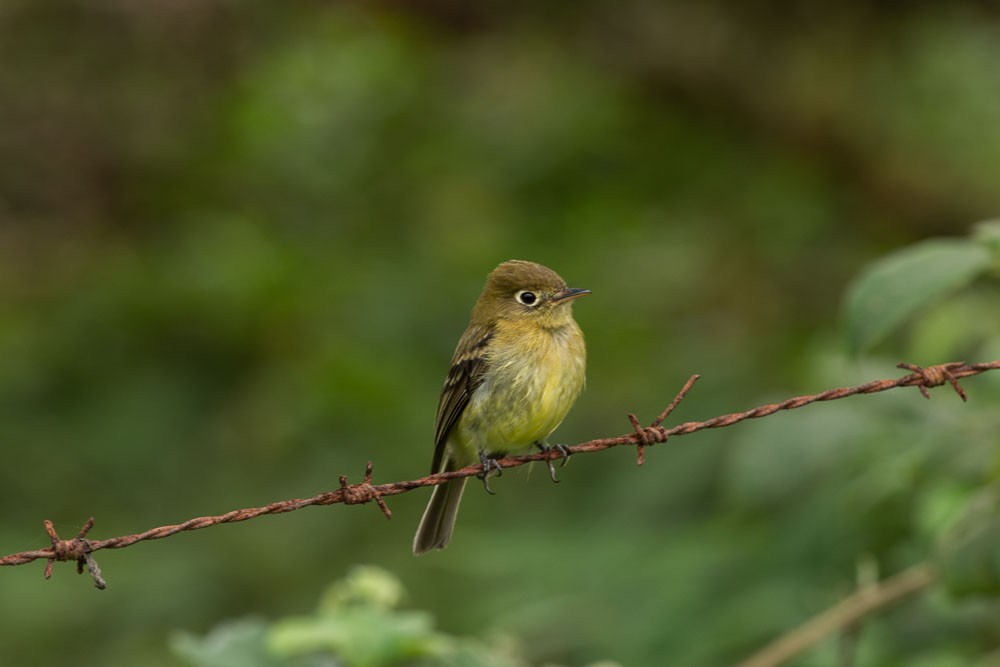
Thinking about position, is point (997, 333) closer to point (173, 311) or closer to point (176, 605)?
point (176, 605)

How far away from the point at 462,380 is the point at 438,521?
0.51 m

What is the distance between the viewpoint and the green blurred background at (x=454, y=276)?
5539 mm

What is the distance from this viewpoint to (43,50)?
11102 mm

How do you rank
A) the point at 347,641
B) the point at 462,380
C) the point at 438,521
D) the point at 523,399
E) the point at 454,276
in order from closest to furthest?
the point at 347,641
the point at 523,399
the point at 438,521
the point at 462,380
the point at 454,276

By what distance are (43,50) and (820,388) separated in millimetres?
7975

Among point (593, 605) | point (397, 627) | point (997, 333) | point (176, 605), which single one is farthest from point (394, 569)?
point (397, 627)

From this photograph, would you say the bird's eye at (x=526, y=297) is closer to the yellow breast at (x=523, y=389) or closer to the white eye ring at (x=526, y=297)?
the white eye ring at (x=526, y=297)

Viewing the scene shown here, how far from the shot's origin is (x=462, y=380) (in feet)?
16.5

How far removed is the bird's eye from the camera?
16.6 feet

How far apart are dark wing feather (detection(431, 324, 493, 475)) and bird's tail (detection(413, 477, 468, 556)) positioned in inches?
8.0

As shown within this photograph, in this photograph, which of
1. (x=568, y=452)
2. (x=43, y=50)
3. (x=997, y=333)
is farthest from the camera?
(x=43, y=50)

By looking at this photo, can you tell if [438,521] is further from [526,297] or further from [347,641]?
[347,641]

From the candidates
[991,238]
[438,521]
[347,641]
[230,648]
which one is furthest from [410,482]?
[991,238]

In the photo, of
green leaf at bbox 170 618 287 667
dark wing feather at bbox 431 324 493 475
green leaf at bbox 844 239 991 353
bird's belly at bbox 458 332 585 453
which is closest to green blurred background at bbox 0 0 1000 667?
bird's belly at bbox 458 332 585 453
